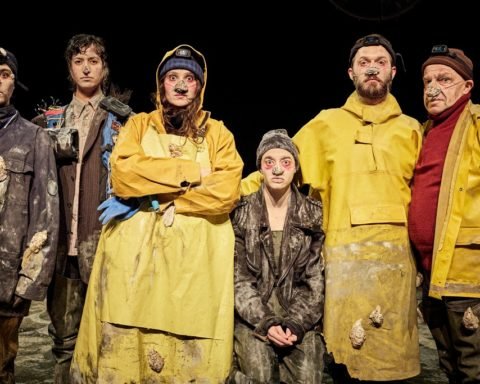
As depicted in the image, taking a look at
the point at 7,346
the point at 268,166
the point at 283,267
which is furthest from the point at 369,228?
the point at 7,346

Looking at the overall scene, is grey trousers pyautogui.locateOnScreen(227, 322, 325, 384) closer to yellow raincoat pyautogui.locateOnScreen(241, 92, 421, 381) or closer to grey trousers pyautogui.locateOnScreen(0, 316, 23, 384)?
yellow raincoat pyautogui.locateOnScreen(241, 92, 421, 381)

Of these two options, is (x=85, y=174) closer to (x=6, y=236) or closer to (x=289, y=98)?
(x=6, y=236)

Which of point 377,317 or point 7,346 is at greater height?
point 377,317

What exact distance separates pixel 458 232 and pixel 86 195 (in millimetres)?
1910

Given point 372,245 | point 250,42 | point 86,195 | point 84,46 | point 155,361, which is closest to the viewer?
point 155,361

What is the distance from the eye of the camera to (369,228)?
2.75 metres

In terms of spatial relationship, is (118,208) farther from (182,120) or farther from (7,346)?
(7,346)

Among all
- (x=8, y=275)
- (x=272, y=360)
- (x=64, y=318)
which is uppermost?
(x=8, y=275)

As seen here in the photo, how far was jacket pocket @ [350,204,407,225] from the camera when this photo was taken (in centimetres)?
273

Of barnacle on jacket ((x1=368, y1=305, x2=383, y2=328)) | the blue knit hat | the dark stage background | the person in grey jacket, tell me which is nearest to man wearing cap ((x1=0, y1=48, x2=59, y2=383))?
the blue knit hat

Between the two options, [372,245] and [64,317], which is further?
[64,317]

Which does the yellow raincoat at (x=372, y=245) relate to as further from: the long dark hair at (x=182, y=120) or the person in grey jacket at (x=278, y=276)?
the long dark hair at (x=182, y=120)

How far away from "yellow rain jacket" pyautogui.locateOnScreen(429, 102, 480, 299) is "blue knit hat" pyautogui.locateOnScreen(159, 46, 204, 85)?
1.36m

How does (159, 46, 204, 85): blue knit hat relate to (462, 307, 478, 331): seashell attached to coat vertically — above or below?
above
